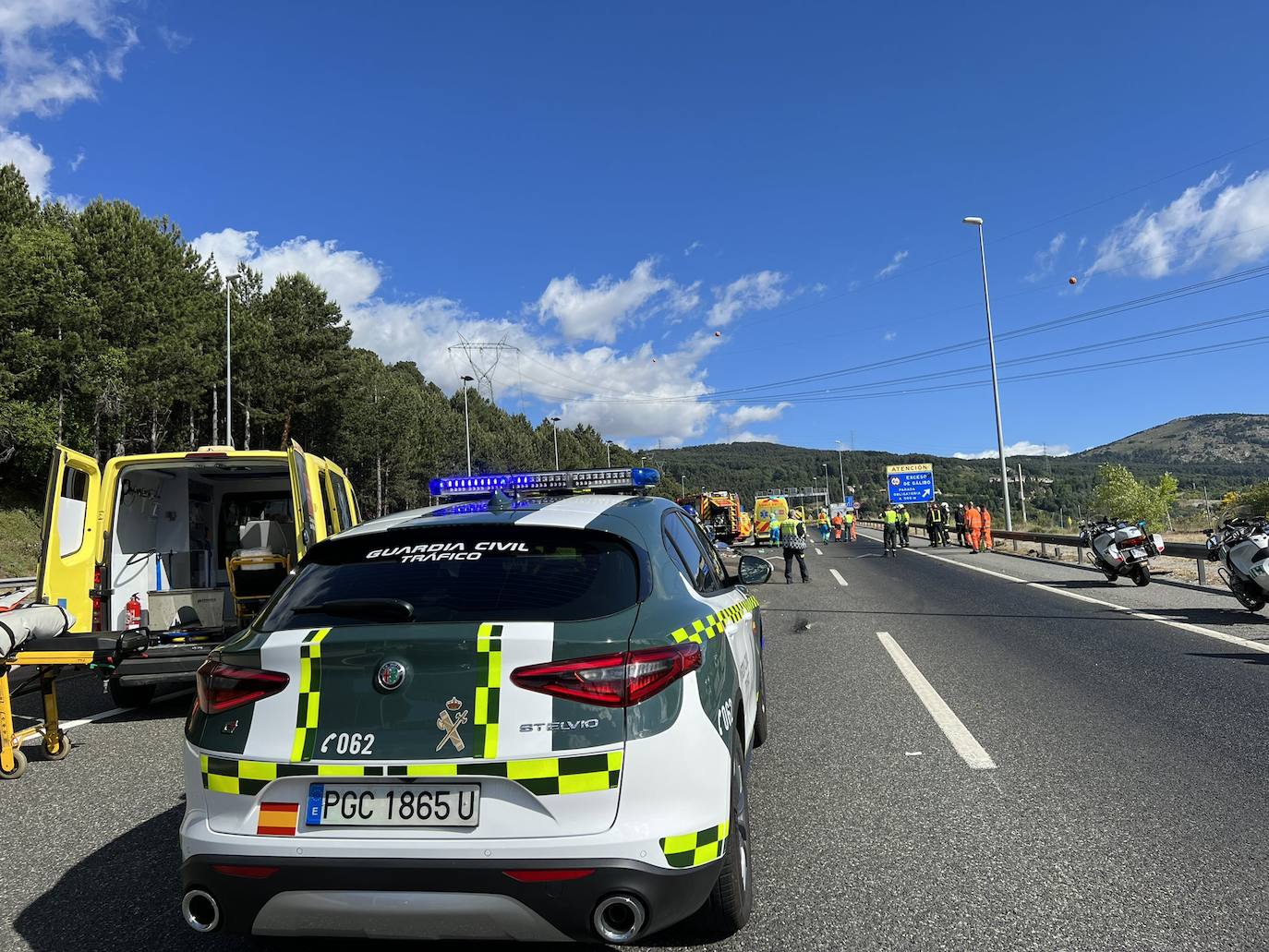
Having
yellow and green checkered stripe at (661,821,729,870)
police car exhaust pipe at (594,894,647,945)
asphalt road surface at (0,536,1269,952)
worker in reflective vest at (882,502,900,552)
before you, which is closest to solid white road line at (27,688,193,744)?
asphalt road surface at (0,536,1269,952)

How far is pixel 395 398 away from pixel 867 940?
63565mm

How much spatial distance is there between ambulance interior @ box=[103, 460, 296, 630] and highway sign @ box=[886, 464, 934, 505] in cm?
4343

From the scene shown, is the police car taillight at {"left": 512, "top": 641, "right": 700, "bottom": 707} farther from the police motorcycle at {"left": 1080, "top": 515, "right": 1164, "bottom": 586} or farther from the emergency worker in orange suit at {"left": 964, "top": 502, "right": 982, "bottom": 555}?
the emergency worker in orange suit at {"left": 964, "top": 502, "right": 982, "bottom": 555}

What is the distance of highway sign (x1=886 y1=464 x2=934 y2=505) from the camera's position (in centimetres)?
4878

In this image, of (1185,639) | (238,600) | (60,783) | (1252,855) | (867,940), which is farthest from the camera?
(1185,639)

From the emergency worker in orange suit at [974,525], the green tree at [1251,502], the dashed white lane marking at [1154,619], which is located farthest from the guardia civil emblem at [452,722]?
the green tree at [1251,502]

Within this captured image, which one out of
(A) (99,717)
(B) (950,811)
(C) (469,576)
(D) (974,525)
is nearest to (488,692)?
(C) (469,576)

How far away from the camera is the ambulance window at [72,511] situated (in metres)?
6.68

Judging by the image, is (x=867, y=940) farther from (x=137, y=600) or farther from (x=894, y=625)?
(x=894, y=625)

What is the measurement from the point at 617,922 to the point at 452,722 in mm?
726

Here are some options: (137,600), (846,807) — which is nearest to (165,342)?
(137,600)

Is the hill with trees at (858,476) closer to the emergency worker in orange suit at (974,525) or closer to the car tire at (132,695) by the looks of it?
the emergency worker in orange suit at (974,525)

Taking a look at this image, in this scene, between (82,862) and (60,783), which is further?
(60,783)

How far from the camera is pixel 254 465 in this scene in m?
7.74
